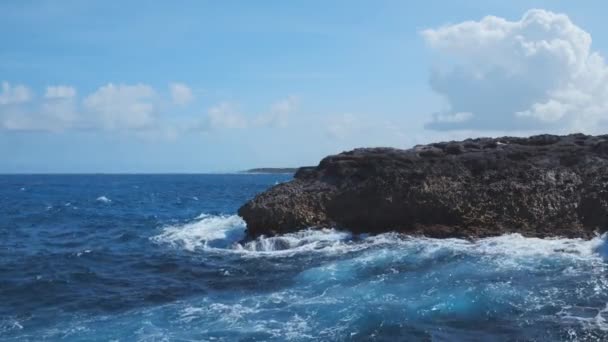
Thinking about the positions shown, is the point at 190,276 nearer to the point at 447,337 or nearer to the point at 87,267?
the point at 87,267

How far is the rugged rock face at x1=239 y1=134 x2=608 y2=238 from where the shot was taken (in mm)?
27047

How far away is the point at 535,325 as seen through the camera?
14273 mm

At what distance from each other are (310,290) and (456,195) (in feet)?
40.7

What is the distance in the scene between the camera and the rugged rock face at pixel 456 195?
27047 mm

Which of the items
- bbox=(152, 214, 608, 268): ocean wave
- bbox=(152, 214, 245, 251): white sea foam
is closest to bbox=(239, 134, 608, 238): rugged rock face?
bbox=(152, 214, 608, 268): ocean wave

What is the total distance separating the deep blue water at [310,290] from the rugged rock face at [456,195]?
1.79 meters

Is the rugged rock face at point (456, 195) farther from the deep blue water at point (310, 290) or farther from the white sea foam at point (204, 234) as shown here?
the white sea foam at point (204, 234)

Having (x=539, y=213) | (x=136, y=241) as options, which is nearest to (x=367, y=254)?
(x=539, y=213)

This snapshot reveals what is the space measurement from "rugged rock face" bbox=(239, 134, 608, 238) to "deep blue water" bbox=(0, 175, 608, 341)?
1.79m

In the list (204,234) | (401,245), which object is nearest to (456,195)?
(401,245)

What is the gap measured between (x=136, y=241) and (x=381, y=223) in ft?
45.0

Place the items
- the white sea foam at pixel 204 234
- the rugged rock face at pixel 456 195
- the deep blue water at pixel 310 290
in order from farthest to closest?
the white sea foam at pixel 204 234
the rugged rock face at pixel 456 195
the deep blue water at pixel 310 290

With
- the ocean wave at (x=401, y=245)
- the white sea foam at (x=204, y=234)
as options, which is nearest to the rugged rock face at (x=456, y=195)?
the ocean wave at (x=401, y=245)

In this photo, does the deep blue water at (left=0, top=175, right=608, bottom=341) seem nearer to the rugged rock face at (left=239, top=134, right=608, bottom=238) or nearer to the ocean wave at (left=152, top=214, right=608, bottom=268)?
the ocean wave at (left=152, top=214, right=608, bottom=268)
